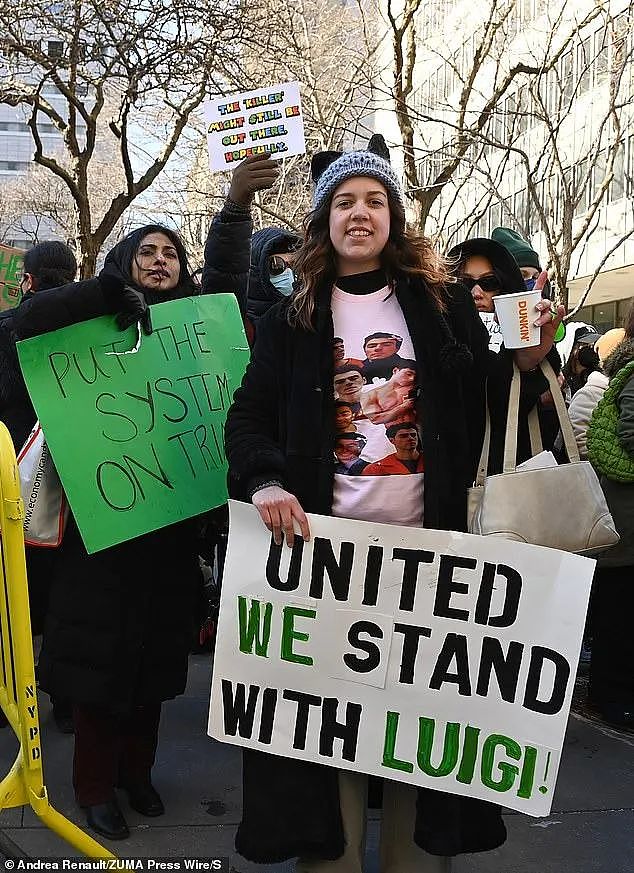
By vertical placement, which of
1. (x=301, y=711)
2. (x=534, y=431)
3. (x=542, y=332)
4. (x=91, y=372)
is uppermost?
(x=542, y=332)

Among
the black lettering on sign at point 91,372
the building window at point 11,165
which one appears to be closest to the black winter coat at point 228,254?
→ the black lettering on sign at point 91,372

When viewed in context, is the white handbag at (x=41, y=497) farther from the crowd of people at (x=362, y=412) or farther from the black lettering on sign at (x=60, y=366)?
the crowd of people at (x=362, y=412)

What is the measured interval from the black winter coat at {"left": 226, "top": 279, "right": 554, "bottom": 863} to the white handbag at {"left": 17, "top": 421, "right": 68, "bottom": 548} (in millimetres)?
856

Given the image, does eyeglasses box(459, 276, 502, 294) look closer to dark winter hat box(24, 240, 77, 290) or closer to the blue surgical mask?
the blue surgical mask

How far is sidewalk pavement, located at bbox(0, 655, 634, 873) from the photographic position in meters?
3.29

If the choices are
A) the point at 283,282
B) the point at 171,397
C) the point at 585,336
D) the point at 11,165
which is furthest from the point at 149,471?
the point at 11,165

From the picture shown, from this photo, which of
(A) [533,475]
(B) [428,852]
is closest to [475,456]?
(A) [533,475]

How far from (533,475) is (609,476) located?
2.20m

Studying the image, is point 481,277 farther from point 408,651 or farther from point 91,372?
point 408,651

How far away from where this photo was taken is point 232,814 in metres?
3.63

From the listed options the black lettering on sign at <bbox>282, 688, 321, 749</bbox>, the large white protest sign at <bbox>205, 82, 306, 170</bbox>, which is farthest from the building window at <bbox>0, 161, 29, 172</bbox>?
the black lettering on sign at <bbox>282, 688, 321, 749</bbox>

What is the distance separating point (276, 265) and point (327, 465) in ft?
6.96

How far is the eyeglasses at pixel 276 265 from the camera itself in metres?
4.54

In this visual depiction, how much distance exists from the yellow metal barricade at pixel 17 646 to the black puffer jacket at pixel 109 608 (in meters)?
0.77
